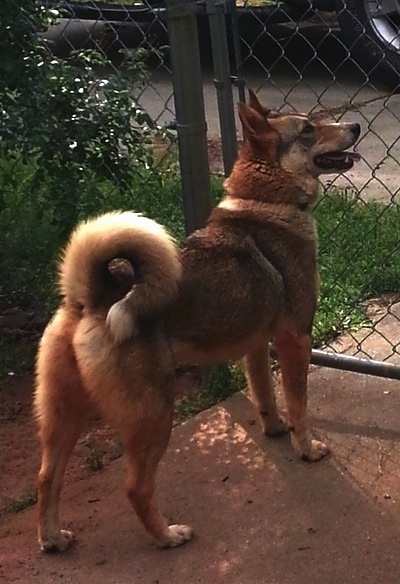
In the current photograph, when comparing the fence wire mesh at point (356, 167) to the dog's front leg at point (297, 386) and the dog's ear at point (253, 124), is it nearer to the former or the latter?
the dog's front leg at point (297, 386)

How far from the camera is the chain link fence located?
11.6 feet

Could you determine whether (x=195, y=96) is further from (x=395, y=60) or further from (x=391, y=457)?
(x=395, y=60)

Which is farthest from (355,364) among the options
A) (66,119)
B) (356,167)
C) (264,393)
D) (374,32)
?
(374,32)

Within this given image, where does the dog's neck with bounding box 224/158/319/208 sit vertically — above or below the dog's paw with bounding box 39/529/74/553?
above

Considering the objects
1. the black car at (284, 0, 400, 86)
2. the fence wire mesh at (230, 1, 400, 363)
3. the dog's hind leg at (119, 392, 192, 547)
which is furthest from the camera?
the black car at (284, 0, 400, 86)

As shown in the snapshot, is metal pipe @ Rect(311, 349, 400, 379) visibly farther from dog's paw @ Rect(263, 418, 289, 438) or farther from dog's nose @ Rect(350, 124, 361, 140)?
dog's nose @ Rect(350, 124, 361, 140)

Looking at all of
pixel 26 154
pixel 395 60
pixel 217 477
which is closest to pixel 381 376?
pixel 217 477

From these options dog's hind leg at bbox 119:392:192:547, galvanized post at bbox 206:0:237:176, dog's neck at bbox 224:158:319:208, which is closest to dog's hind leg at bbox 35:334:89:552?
dog's hind leg at bbox 119:392:192:547

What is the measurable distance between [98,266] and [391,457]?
4.23 ft

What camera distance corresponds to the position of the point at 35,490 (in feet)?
11.0

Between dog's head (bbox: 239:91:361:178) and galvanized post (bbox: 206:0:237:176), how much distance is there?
0.36 m

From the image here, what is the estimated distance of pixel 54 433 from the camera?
2.95 m

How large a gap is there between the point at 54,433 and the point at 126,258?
0.64m

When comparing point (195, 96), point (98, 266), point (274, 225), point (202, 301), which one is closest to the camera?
point (98, 266)
